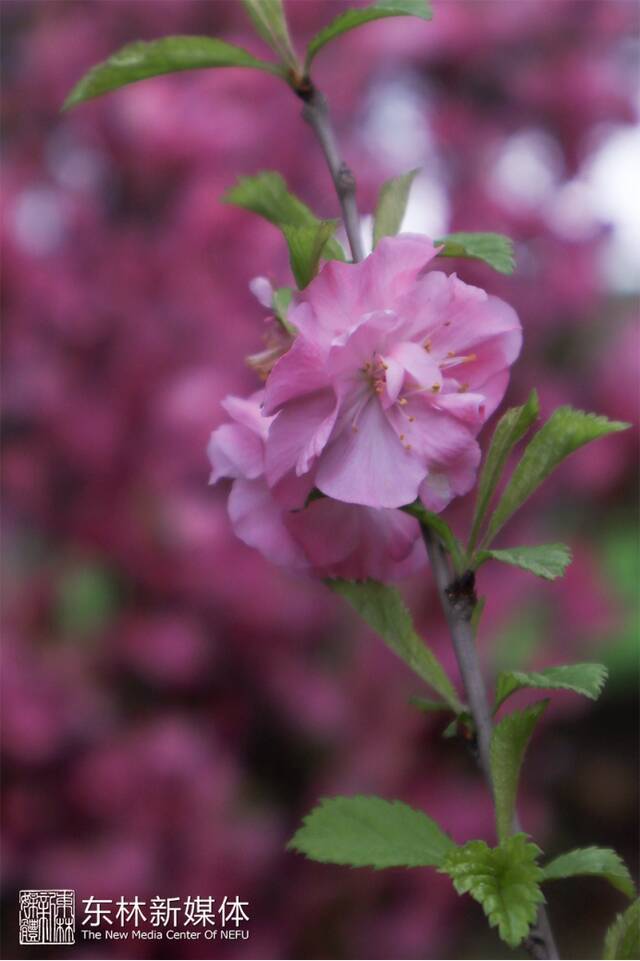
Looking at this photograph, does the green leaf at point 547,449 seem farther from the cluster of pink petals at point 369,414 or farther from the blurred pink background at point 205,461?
the blurred pink background at point 205,461

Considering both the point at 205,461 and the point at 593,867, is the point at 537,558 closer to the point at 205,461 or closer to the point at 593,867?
the point at 593,867

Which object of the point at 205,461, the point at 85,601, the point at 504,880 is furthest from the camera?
the point at 85,601

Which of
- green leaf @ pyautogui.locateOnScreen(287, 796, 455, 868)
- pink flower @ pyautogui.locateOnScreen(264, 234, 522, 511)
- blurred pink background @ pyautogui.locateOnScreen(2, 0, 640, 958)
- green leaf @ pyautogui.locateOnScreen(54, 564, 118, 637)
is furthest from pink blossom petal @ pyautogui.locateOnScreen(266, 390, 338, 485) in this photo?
green leaf @ pyautogui.locateOnScreen(54, 564, 118, 637)

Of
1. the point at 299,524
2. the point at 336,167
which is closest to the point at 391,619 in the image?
the point at 299,524

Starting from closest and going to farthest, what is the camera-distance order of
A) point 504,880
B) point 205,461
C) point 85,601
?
point 504,880
point 205,461
point 85,601

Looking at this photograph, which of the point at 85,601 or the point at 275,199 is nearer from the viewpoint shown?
the point at 275,199

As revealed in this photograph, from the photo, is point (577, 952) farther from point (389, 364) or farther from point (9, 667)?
point (389, 364)
